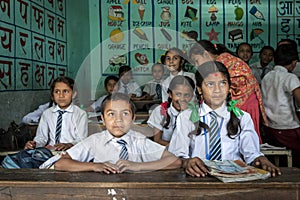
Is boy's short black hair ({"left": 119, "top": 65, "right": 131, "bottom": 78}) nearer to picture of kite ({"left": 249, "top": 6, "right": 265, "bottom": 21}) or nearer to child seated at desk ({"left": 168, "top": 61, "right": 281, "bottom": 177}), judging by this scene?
picture of kite ({"left": 249, "top": 6, "right": 265, "bottom": 21})

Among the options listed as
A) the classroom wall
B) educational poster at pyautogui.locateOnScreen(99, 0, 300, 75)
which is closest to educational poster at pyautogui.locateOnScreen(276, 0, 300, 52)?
educational poster at pyautogui.locateOnScreen(99, 0, 300, 75)

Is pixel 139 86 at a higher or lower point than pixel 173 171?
higher

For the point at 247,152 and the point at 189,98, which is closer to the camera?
the point at 247,152

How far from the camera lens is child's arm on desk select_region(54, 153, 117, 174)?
5.18 ft

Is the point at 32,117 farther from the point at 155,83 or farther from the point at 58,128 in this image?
the point at 155,83

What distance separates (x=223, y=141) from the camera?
6.27ft

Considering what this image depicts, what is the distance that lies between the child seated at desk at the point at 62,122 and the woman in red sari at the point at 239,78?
103 cm

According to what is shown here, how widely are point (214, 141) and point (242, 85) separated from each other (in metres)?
0.64

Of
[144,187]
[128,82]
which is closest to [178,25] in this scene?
[128,82]

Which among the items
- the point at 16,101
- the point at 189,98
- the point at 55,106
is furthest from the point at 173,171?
the point at 16,101

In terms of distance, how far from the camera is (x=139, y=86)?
223 inches

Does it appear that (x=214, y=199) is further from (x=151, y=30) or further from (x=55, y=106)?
(x=151, y=30)

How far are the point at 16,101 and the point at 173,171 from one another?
2.43 meters

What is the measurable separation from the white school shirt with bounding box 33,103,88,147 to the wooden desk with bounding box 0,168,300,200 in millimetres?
1529
